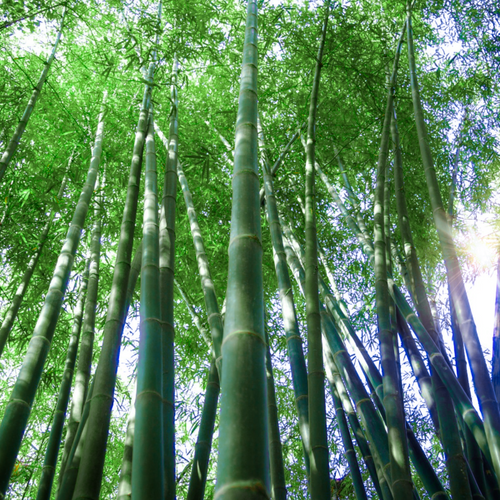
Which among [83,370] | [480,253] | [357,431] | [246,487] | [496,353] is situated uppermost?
[480,253]

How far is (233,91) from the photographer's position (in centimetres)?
510

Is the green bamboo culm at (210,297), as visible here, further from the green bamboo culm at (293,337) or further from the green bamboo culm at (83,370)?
the green bamboo culm at (83,370)

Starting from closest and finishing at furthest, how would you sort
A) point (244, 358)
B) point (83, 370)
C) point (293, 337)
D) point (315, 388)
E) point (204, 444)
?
point (244, 358), point (315, 388), point (204, 444), point (293, 337), point (83, 370)

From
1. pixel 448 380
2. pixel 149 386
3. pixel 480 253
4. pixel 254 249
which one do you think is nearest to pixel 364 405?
pixel 448 380

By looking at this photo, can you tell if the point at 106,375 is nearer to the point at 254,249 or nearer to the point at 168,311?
the point at 168,311

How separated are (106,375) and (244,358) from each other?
0.90 meters

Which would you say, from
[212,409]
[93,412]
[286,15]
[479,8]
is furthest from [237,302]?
[479,8]

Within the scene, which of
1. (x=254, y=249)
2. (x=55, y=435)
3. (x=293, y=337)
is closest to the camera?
(x=254, y=249)

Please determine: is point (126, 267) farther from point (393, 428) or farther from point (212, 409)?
point (393, 428)

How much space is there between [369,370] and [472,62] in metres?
3.85

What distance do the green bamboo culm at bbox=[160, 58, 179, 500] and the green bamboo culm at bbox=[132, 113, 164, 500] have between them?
0.14m

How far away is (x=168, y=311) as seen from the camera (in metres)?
1.93

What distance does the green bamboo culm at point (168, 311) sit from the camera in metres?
1.58

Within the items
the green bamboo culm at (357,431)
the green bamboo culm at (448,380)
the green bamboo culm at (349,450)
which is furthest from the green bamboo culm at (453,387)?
the green bamboo culm at (349,450)
